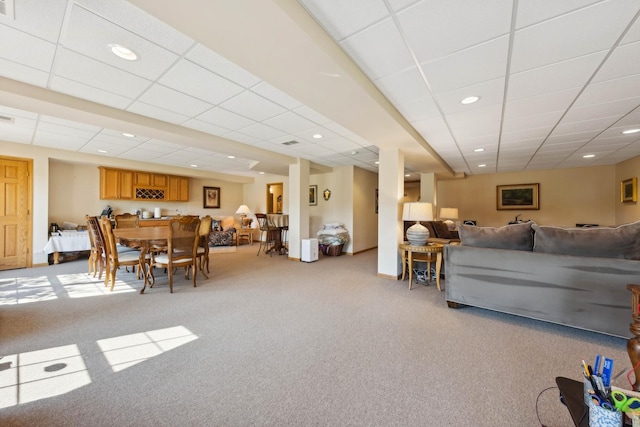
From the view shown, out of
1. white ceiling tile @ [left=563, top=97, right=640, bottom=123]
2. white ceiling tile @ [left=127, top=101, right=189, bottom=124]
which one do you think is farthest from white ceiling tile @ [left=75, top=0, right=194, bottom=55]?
white ceiling tile @ [left=563, top=97, right=640, bottom=123]

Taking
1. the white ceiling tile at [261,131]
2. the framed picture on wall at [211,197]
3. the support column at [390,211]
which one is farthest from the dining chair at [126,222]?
the support column at [390,211]

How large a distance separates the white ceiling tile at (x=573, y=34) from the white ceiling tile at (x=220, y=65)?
2209 mm

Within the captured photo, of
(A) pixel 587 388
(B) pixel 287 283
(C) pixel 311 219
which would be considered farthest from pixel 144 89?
(C) pixel 311 219

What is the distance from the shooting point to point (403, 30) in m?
1.71

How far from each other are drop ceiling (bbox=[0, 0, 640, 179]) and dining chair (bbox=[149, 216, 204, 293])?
Result: 4.47 feet

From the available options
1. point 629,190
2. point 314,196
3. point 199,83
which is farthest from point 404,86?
point 629,190

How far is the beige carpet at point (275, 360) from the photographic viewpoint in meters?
1.41

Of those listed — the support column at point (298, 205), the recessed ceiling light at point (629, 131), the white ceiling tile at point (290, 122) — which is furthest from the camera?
the support column at point (298, 205)

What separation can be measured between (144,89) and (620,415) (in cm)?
396

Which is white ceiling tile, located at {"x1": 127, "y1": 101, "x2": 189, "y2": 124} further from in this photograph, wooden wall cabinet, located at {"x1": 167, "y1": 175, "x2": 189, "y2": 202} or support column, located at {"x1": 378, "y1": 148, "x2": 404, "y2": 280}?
wooden wall cabinet, located at {"x1": 167, "y1": 175, "x2": 189, "y2": 202}

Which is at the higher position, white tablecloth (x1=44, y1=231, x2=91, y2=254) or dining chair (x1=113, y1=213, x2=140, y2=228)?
dining chair (x1=113, y1=213, x2=140, y2=228)

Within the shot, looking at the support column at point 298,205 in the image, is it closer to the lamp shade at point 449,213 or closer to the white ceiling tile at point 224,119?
the white ceiling tile at point 224,119

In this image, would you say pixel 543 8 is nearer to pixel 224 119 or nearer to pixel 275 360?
pixel 275 360

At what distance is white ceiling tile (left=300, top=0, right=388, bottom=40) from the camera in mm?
1513
